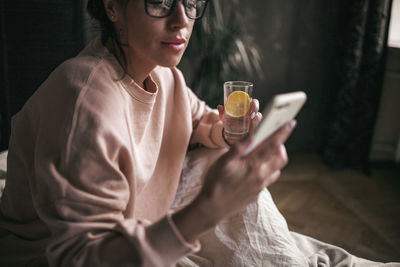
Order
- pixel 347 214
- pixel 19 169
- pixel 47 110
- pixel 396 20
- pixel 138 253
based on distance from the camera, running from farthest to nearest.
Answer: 1. pixel 396 20
2. pixel 347 214
3. pixel 19 169
4. pixel 47 110
5. pixel 138 253

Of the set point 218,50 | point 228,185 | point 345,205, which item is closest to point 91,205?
point 228,185

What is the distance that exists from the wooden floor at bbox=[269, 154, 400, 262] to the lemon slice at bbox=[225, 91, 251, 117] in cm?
132

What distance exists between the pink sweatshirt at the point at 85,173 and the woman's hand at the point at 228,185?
0.04 m

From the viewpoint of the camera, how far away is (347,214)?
227 centimetres

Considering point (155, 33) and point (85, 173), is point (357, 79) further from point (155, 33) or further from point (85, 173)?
point (85, 173)

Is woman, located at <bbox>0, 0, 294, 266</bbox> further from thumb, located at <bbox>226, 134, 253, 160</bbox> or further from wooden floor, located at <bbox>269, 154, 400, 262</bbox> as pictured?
wooden floor, located at <bbox>269, 154, 400, 262</bbox>

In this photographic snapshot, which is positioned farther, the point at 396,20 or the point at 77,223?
the point at 396,20

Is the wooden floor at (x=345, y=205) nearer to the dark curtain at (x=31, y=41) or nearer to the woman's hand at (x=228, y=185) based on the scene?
the woman's hand at (x=228, y=185)

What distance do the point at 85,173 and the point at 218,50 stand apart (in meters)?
1.85

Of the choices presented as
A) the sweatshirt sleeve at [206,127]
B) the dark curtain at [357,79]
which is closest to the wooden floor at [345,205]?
the dark curtain at [357,79]

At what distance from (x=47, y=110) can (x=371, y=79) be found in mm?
2445

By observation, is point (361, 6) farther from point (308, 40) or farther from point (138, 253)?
point (138, 253)

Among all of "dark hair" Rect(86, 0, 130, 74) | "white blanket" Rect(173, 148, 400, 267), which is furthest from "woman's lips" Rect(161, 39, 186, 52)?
"white blanket" Rect(173, 148, 400, 267)

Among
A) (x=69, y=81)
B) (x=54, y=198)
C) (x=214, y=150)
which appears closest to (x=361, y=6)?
(x=214, y=150)
